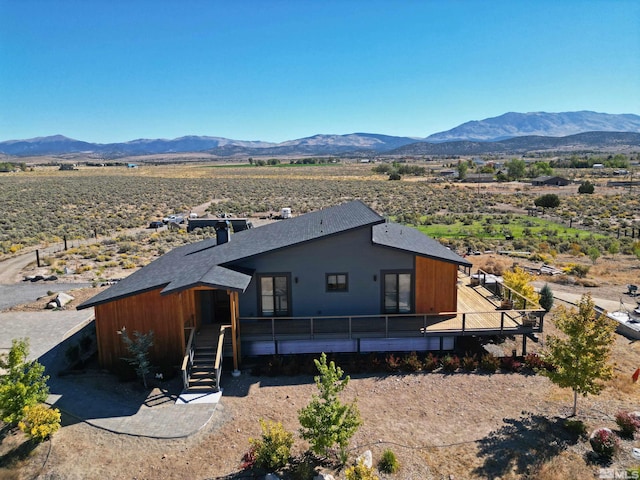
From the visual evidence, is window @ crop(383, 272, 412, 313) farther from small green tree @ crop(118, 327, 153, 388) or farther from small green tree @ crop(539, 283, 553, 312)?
small green tree @ crop(118, 327, 153, 388)

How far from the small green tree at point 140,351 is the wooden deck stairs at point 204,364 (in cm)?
143

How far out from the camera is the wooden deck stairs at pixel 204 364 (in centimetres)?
1395

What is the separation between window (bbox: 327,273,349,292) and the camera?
16.7 m

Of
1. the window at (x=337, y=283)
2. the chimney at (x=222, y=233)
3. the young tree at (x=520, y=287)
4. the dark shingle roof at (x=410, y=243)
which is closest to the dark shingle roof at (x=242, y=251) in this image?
the dark shingle roof at (x=410, y=243)

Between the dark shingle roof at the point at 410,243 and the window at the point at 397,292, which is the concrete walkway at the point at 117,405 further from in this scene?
the dark shingle roof at the point at 410,243

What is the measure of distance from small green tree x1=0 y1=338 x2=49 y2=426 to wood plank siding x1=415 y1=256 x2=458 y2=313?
12202 mm

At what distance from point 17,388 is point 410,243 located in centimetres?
1327

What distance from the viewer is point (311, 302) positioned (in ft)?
55.0

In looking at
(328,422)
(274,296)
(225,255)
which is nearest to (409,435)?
(328,422)

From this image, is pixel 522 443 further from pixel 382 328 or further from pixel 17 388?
pixel 17 388

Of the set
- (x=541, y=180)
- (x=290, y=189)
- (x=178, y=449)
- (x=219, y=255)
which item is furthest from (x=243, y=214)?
(x=541, y=180)

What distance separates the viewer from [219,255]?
17484 mm

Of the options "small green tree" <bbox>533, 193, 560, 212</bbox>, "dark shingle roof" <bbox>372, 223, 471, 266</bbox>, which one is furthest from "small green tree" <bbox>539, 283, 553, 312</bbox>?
"small green tree" <bbox>533, 193, 560, 212</bbox>

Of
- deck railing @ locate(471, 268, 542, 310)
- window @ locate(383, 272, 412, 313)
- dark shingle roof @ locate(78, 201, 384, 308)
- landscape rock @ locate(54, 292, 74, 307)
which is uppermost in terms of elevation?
dark shingle roof @ locate(78, 201, 384, 308)
